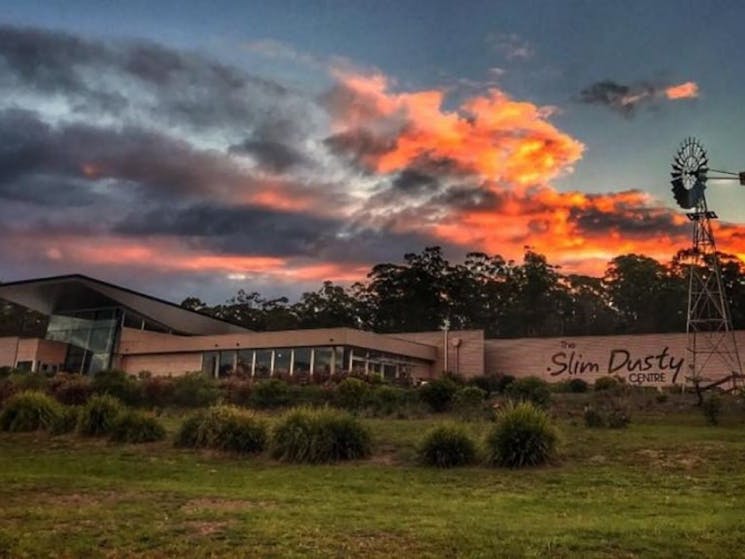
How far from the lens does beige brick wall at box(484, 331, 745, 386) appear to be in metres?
40.6

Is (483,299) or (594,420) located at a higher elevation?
(483,299)

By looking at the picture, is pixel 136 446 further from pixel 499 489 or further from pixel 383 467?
pixel 499 489

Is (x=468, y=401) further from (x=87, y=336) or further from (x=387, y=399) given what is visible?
(x=87, y=336)

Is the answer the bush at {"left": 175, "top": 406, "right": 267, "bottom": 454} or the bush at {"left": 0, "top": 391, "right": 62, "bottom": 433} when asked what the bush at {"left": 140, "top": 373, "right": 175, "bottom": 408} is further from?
the bush at {"left": 175, "top": 406, "right": 267, "bottom": 454}

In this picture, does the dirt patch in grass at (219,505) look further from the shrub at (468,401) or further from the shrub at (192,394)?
the shrub at (192,394)

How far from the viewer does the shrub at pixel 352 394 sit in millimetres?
22609

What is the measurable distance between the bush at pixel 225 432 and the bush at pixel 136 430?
3.19 feet

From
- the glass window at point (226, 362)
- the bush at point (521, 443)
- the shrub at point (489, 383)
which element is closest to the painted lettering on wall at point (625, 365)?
the shrub at point (489, 383)

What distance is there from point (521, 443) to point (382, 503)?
3766 millimetres

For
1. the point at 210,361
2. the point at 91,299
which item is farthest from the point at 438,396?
the point at 91,299

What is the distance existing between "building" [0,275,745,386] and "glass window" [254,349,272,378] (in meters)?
0.06

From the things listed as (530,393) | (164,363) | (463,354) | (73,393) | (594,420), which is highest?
(463,354)

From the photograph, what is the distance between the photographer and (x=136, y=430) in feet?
50.3

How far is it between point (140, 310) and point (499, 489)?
44431 millimetres
